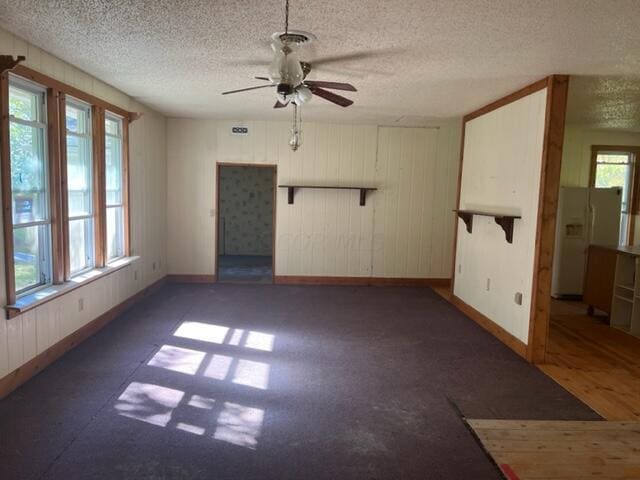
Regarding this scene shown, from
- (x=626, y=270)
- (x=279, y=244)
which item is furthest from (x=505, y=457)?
(x=279, y=244)

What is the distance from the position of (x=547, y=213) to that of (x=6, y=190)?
425 centimetres

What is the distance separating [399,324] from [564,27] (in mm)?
3341

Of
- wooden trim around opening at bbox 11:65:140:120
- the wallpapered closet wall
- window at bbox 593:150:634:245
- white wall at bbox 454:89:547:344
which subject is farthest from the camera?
the wallpapered closet wall

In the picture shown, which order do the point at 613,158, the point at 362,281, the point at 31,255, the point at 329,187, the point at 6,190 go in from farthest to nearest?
the point at 613,158, the point at 362,281, the point at 329,187, the point at 31,255, the point at 6,190

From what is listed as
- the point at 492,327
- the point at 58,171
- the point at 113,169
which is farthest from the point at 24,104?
the point at 492,327

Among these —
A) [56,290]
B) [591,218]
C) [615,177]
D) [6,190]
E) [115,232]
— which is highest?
[615,177]

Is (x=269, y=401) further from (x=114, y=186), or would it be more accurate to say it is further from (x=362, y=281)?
(x=362, y=281)

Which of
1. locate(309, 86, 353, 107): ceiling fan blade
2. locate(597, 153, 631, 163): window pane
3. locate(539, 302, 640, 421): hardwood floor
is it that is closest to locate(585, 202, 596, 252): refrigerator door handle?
locate(597, 153, 631, 163): window pane

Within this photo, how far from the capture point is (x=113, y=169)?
5215mm

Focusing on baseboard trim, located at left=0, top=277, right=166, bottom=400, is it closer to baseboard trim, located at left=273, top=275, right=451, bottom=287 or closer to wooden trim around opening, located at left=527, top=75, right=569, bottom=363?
baseboard trim, located at left=273, top=275, right=451, bottom=287

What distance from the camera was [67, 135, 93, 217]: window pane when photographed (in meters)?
4.20

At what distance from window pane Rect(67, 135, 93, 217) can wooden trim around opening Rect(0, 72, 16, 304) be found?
0.97 m

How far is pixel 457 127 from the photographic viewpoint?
23.4ft

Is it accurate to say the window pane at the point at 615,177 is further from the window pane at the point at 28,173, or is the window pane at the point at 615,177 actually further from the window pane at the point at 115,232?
the window pane at the point at 28,173
